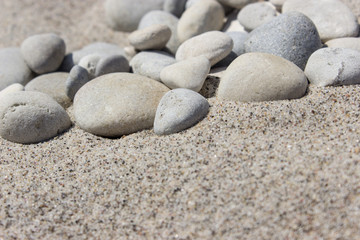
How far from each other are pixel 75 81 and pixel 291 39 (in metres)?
1.64

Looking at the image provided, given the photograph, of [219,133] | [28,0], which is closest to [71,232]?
[219,133]

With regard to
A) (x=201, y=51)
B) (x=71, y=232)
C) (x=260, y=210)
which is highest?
(x=201, y=51)

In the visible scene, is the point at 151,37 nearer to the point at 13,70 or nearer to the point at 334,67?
the point at 13,70

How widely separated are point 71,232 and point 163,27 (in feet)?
6.49

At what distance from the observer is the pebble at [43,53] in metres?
3.17

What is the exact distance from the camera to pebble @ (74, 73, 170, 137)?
2377mm

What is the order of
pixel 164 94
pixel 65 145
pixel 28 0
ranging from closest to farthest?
pixel 65 145 → pixel 164 94 → pixel 28 0

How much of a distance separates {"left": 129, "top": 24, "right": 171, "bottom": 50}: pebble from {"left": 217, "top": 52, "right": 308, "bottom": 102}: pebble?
0.94 meters

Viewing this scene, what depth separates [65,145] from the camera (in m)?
2.36

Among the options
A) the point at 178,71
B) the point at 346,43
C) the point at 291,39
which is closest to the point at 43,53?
the point at 178,71

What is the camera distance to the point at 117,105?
2420 millimetres

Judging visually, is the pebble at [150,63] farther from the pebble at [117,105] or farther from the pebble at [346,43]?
the pebble at [346,43]

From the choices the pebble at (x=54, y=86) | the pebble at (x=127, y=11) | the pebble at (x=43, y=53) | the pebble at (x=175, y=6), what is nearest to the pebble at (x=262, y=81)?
the pebble at (x=54, y=86)

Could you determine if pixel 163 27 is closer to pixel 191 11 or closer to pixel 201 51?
pixel 191 11
